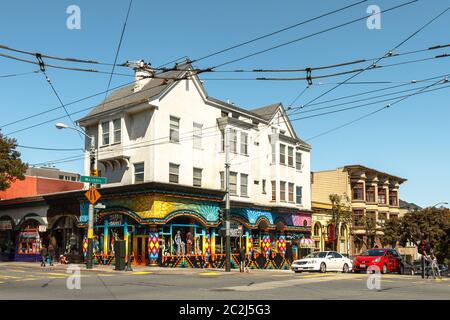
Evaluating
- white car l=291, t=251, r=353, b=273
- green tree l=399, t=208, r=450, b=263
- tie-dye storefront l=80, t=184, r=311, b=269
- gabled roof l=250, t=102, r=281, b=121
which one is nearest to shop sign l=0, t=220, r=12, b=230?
tie-dye storefront l=80, t=184, r=311, b=269

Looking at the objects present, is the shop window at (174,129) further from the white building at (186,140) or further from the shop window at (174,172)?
the shop window at (174,172)

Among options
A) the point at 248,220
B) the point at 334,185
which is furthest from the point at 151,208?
the point at 334,185

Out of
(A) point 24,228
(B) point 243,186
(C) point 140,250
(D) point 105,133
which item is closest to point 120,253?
(C) point 140,250

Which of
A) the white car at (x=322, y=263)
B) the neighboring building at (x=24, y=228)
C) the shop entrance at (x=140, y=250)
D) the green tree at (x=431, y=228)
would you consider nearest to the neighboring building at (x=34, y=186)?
the neighboring building at (x=24, y=228)

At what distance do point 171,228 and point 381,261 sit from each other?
557 inches

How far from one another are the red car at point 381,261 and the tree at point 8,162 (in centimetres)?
2650

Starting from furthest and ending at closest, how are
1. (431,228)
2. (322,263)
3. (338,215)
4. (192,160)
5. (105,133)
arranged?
(431,228) → (338,215) → (105,133) → (192,160) → (322,263)

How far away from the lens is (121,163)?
39844mm

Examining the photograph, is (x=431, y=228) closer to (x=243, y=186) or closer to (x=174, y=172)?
(x=243, y=186)

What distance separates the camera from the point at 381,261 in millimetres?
32594

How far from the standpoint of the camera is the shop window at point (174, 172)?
38562 mm

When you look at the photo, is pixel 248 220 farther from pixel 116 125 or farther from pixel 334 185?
pixel 334 185
